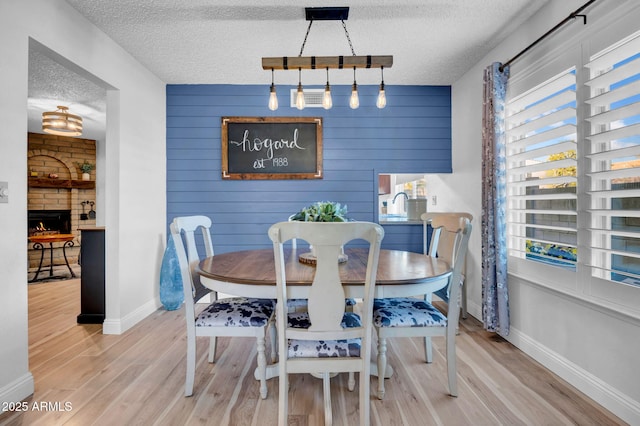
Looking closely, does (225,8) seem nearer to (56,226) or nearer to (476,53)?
(476,53)

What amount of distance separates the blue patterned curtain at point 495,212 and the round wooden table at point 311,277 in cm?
84

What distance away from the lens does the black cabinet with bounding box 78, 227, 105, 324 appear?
318cm

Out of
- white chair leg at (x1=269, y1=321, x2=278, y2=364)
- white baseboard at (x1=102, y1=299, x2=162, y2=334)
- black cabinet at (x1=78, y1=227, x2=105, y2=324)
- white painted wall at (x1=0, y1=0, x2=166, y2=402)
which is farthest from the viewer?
black cabinet at (x1=78, y1=227, x2=105, y2=324)

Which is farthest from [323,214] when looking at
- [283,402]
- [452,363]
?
[452,363]

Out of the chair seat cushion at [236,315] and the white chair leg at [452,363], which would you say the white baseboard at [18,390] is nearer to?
the chair seat cushion at [236,315]

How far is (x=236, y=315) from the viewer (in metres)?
1.95

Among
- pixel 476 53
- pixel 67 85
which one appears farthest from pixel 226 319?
pixel 67 85

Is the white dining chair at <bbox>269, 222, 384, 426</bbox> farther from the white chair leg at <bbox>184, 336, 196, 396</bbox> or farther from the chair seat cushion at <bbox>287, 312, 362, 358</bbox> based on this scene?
the white chair leg at <bbox>184, 336, 196, 396</bbox>

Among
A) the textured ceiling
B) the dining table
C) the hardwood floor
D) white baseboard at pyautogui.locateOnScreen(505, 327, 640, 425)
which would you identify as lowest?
the hardwood floor

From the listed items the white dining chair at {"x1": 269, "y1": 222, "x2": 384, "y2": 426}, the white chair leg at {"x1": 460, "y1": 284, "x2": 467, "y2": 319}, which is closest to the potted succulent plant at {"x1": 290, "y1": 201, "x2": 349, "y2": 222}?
the white dining chair at {"x1": 269, "y1": 222, "x2": 384, "y2": 426}

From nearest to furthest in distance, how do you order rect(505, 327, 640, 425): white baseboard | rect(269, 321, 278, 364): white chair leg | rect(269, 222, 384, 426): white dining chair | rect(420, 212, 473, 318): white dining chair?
1. rect(269, 222, 384, 426): white dining chair
2. rect(505, 327, 640, 425): white baseboard
3. rect(269, 321, 278, 364): white chair leg
4. rect(420, 212, 473, 318): white dining chair

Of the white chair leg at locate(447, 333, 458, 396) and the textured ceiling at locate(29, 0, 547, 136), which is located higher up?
the textured ceiling at locate(29, 0, 547, 136)

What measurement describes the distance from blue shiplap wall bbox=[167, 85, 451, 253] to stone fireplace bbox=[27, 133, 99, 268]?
12.7ft

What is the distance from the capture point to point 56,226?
6250mm
